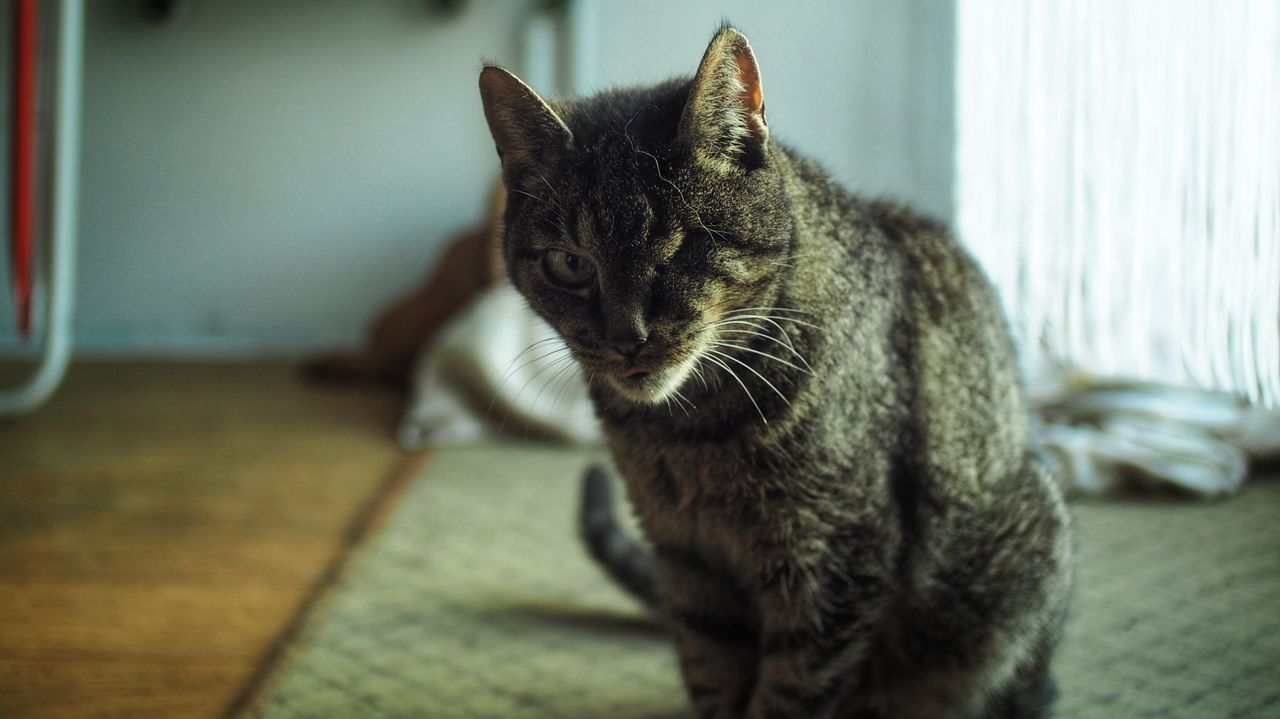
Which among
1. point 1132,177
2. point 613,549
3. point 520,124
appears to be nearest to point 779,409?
point 520,124

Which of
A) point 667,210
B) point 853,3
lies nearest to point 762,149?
point 667,210

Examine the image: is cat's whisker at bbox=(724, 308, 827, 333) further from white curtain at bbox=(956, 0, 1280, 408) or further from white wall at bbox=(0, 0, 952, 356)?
white wall at bbox=(0, 0, 952, 356)

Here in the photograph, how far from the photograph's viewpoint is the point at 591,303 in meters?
0.87

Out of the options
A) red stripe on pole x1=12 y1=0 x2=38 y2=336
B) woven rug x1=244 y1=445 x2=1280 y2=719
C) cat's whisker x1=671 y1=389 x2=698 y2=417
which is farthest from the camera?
red stripe on pole x1=12 y1=0 x2=38 y2=336

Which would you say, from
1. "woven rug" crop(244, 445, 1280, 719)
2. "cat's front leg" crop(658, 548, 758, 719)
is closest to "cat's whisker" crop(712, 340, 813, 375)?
"cat's front leg" crop(658, 548, 758, 719)

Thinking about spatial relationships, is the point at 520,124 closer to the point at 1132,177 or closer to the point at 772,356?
the point at 772,356

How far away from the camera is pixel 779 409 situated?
87 cm

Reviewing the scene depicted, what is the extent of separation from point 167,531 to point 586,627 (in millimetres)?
815

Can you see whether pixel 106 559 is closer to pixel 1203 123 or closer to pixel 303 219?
pixel 1203 123

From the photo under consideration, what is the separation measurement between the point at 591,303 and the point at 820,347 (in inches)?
8.2

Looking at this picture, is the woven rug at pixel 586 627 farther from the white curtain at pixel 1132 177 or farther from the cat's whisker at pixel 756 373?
the cat's whisker at pixel 756 373

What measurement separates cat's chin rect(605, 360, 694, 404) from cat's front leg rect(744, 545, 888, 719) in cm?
19

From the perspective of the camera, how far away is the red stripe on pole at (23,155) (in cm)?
214

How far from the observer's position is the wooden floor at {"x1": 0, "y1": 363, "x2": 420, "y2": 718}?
3.77 ft
